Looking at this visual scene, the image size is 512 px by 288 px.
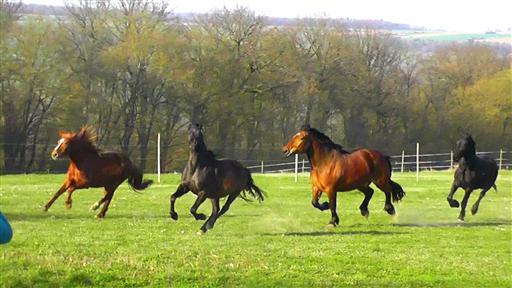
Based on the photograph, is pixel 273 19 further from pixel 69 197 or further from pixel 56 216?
pixel 56 216

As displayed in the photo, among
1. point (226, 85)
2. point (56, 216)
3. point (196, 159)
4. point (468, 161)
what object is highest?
point (196, 159)

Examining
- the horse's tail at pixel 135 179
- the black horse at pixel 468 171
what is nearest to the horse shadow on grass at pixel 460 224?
the black horse at pixel 468 171

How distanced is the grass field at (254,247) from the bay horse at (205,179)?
44 centimetres

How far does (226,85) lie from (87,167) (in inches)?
1486

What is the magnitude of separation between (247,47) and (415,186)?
25.7 meters

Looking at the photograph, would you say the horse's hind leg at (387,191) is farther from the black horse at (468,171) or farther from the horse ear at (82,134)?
the horse ear at (82,134)

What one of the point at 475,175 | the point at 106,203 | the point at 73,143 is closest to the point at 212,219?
the point at 106,203

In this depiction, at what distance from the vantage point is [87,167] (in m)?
17.6

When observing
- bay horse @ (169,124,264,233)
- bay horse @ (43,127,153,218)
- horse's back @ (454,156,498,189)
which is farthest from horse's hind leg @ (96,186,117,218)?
horse's back @ (454,156,498,189)

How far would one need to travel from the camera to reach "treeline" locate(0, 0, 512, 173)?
1919 inches

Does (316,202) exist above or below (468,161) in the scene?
below

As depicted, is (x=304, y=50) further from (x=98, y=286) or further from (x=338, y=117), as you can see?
(x=98, y=286)

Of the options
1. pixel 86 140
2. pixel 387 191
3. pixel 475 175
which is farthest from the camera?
pixel 475 175

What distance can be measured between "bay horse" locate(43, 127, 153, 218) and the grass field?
53 cm
